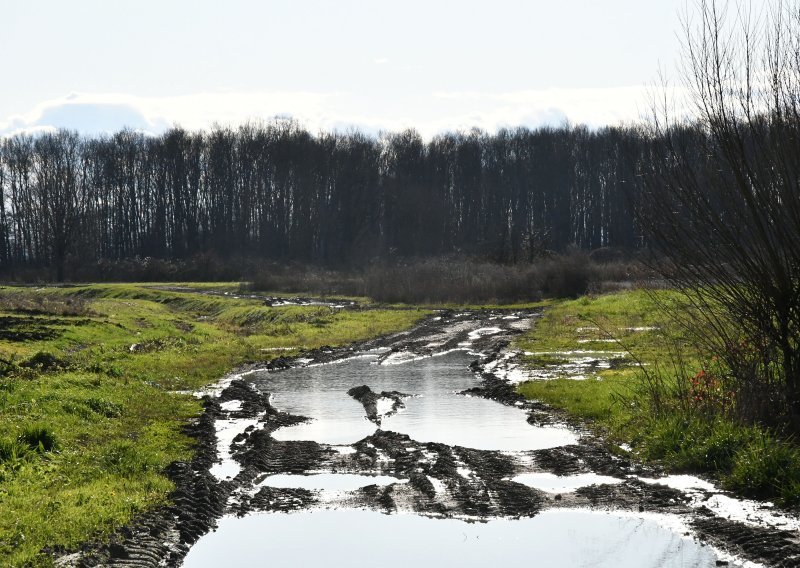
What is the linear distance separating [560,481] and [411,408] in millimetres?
7660

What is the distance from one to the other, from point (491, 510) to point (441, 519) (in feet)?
2.38

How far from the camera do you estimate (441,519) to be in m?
11.2

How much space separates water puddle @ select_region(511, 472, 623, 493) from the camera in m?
12.8

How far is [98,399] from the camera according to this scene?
18.2 metres

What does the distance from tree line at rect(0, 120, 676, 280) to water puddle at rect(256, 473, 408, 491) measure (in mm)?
83907

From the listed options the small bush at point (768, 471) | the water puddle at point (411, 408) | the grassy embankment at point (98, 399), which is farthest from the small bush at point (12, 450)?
the small bush at point (768, 471)

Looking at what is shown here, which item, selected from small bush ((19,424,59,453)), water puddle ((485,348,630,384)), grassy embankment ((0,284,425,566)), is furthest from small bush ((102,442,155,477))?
water puddle ((485,348,630,384))

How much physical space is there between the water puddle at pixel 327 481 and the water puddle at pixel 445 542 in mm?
1290

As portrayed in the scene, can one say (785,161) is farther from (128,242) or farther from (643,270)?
(128,242)

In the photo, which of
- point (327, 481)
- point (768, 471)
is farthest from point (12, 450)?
point (768, 471)

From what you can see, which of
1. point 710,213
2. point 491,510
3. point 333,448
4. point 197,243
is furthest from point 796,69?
point 197,243

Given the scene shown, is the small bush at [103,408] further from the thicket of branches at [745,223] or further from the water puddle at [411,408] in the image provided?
the thicket of branches at [745,223]

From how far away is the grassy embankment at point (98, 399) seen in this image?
10.7 metres

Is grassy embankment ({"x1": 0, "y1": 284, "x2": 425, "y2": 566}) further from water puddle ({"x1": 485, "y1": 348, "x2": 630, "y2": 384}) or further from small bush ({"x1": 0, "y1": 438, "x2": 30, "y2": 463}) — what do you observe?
water puddle ({"x1": 485, "y1": 348, "x2": 630, "y2": 384})
